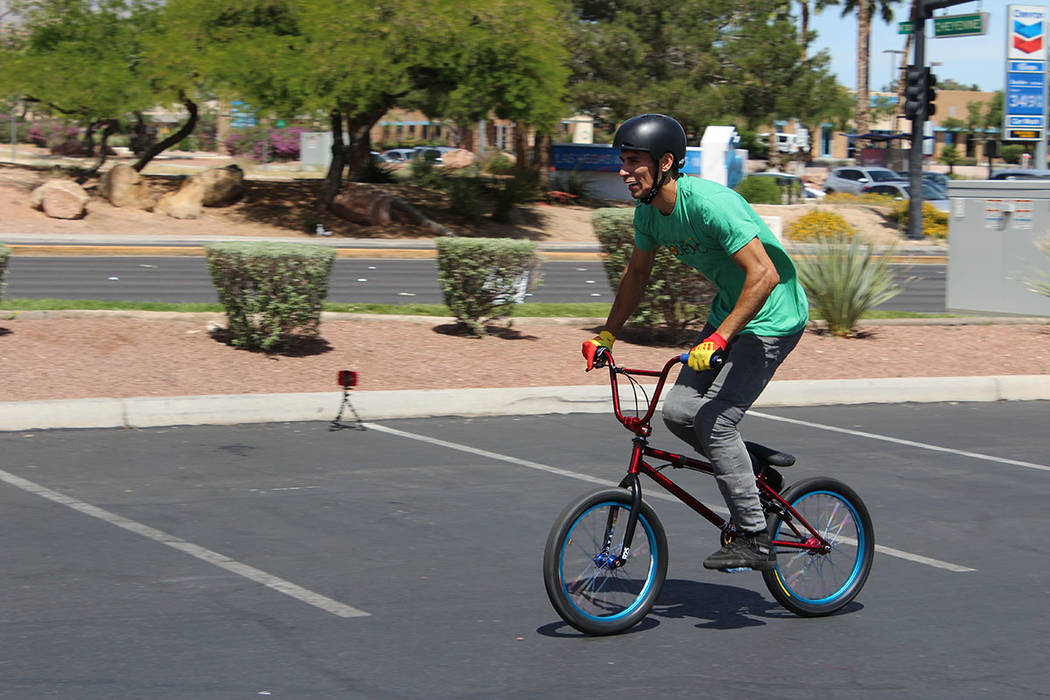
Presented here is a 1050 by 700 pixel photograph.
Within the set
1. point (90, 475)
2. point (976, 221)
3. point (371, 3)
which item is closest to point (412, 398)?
point (90, 475)

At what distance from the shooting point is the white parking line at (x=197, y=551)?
5.43 m

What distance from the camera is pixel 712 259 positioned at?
524 cm

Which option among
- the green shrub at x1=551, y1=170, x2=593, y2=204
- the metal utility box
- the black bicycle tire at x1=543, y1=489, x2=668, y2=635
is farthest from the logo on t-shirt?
the green shrub at x1=551, y1=170, x2=593, y2=204

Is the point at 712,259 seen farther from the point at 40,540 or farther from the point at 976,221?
the point at 976,221

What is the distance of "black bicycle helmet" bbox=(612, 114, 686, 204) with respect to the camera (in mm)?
4984

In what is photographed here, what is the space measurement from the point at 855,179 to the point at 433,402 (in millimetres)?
40295

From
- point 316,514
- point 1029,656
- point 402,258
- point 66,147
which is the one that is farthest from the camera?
point 66,147

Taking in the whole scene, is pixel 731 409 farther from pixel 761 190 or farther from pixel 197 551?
pixel 761 190

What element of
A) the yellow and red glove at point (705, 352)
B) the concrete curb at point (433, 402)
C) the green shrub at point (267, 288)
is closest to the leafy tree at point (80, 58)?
the green shrub at point (267, 288)

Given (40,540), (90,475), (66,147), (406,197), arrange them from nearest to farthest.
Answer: (40,540)
(90,475)
(406,197)
(66,147)

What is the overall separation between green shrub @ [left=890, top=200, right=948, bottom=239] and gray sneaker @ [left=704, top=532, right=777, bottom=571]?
32.5 m

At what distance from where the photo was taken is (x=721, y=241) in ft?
16.4

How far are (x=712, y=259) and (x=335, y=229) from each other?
28.4m

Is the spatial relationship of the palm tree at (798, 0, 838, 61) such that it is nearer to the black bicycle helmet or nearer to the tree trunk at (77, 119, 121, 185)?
the tree trunk at (77, 119, 121, 185)
